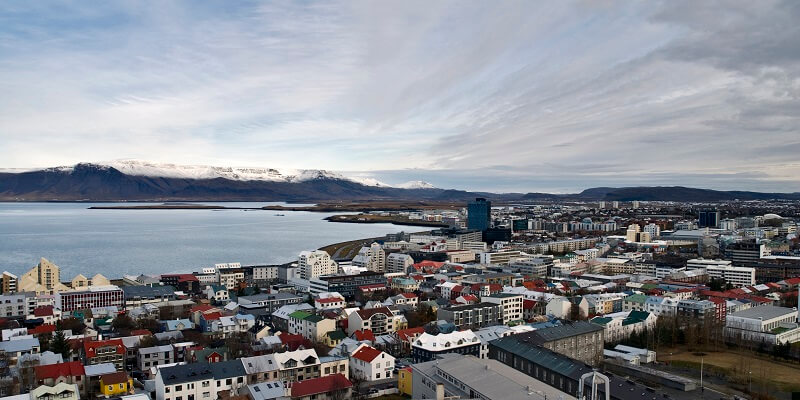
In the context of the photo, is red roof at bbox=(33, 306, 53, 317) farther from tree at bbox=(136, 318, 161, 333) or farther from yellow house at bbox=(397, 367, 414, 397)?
yellow house at bbox=(397, 367, 414, 397)

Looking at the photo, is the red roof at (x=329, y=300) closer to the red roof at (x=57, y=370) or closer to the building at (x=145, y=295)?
the building at (x=145, y=295)

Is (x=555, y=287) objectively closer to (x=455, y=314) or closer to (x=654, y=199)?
(x=455, y=314)

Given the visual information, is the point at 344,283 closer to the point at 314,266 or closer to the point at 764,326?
the point at 314,266

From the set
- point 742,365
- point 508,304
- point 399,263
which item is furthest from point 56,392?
point 399,263

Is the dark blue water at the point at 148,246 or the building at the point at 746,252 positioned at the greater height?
the building at the point at 746,252

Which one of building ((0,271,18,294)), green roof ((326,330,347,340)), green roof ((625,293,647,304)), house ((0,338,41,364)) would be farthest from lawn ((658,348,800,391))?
building ((0,271,18,294))

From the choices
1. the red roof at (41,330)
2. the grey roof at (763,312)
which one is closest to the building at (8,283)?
the red roof at (41,330)
